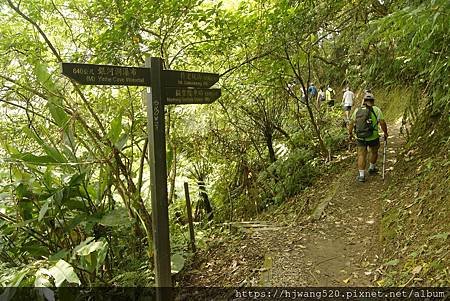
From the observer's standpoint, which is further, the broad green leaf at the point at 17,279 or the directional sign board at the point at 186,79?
the directional sign board at the point at 186,79

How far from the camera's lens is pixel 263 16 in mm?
5969

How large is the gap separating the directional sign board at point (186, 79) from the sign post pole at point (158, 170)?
3.6 inches

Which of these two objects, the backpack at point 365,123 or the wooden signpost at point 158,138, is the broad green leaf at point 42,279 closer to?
the wooden signpost at point 158,138

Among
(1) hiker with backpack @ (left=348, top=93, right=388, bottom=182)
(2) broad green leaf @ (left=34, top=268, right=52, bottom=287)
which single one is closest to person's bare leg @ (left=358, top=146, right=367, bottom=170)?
(1) hiker with backpack @ (left=348, top=93, right=388, bottom=182)

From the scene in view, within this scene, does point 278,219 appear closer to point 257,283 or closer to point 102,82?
point 257,283

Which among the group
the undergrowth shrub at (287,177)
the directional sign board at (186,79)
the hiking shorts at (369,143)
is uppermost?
the directional sign board at (186,79)

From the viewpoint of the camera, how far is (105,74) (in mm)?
3271

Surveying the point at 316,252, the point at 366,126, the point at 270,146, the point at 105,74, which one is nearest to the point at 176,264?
the point at 316,252

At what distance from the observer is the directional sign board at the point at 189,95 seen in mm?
3596

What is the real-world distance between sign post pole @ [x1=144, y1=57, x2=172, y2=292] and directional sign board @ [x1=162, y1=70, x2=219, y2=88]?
3.6 inches

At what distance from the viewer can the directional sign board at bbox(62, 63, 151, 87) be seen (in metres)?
3.10

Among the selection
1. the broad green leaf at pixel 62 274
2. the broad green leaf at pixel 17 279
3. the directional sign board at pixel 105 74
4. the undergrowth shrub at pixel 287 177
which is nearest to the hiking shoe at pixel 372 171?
the undergrowth shrub at pixel 287 177

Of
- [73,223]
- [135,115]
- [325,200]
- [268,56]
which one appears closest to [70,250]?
[73,223]

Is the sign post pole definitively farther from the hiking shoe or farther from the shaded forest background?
the hiking shoe
